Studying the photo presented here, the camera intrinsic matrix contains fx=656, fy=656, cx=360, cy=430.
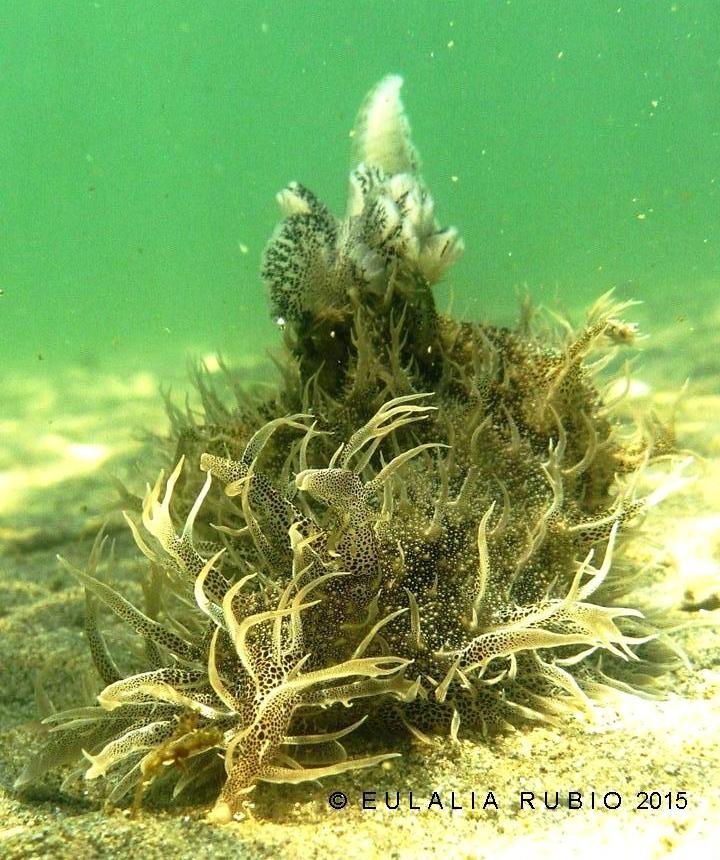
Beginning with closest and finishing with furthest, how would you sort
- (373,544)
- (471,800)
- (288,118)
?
(471,800) → (373,544) → (288,118)

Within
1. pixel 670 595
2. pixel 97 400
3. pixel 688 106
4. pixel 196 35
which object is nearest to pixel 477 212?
pixel 196 35

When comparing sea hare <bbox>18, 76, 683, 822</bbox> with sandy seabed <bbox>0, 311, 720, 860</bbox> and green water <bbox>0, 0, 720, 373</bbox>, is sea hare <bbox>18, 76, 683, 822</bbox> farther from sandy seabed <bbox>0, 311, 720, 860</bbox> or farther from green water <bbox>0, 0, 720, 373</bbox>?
green water <bbox>0, 0, 720, 373</bbox>

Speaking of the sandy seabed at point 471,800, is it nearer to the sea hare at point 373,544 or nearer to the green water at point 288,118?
the sea hare at point 373,544

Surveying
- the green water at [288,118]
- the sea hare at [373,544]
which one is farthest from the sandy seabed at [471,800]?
the green water at [288,118]

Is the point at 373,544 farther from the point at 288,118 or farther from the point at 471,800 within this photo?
the point at 288,118

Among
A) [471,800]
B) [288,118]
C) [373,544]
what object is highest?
[288,118]

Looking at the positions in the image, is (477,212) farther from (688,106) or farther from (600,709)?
(600,709)

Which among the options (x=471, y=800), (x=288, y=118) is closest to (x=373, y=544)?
(x=471, y=800)

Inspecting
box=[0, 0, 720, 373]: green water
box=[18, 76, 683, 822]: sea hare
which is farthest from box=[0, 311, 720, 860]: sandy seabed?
box=[0, 0, 720, 373]: green water
